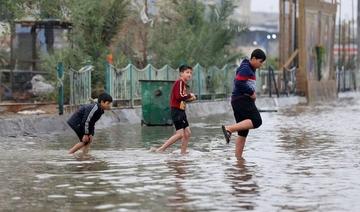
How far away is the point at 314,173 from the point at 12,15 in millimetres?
11520

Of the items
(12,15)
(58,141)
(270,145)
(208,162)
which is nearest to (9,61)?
(12,15)

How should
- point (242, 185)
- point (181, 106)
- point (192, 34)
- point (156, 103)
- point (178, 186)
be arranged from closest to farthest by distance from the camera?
1. point (178, 186)
2. point (242, 185)
3. point (181, 106)
4. point (156, 103)
5. point (192, 34)

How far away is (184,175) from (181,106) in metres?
3.76

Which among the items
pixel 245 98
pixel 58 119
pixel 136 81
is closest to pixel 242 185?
pixel 245 98

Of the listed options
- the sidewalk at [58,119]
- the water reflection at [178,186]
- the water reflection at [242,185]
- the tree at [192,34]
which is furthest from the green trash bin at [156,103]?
the water reflection at [242,185]

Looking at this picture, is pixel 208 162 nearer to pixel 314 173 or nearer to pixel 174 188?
pixel 314 173

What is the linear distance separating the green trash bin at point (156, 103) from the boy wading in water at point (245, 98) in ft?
29.2

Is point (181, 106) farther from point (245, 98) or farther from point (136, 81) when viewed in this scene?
point (136, 81)

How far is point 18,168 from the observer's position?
12.4 meters

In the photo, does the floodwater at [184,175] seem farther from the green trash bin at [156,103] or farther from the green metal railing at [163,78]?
the green metal railing at [163,78]

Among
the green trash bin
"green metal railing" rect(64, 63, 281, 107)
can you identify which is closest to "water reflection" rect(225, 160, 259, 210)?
the green trash bin

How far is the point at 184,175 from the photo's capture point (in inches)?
450

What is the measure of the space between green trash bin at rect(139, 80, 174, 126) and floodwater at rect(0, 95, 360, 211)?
378cm

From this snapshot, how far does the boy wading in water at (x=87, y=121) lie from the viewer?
573 inches
